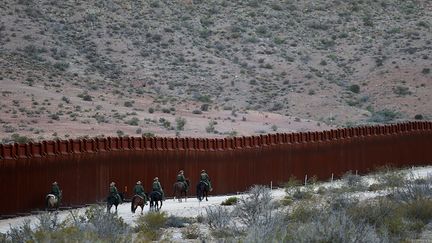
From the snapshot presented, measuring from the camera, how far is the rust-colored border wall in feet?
106

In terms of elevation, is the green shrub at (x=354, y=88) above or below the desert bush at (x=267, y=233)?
below

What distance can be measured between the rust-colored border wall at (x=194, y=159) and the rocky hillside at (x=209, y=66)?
1310cm

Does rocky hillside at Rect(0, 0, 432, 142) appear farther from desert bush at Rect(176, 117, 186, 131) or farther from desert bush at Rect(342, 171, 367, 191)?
desert bush at Rect(342, 171, 367, 191)

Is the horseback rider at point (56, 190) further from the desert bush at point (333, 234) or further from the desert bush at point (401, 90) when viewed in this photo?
the desert bush at point (401, 90)

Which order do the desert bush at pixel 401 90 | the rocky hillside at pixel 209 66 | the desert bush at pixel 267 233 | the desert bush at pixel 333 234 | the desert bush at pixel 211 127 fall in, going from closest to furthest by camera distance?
the desert bush at pixel 267 233 < the desert bush at pixel 333 234 < the desert bush at pixel 211 127 < the rocky hillside at pixel 209 66 < the desert bush at pixel 401 90

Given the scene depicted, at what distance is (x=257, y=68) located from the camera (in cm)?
8812

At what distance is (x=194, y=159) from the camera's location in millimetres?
41688

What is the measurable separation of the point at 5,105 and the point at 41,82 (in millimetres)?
9016

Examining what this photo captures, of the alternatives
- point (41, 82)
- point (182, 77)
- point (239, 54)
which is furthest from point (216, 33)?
point (41, 82)

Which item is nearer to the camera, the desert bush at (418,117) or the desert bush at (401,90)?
the desert bush at (418,117)

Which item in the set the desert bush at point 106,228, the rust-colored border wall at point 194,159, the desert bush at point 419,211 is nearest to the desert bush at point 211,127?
the rust-colored border wall at point 194,159

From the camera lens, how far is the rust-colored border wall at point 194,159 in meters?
32.3

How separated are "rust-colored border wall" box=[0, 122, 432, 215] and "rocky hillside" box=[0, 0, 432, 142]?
13097 millimetres

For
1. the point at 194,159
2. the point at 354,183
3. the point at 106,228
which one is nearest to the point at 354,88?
the point at 354,183
